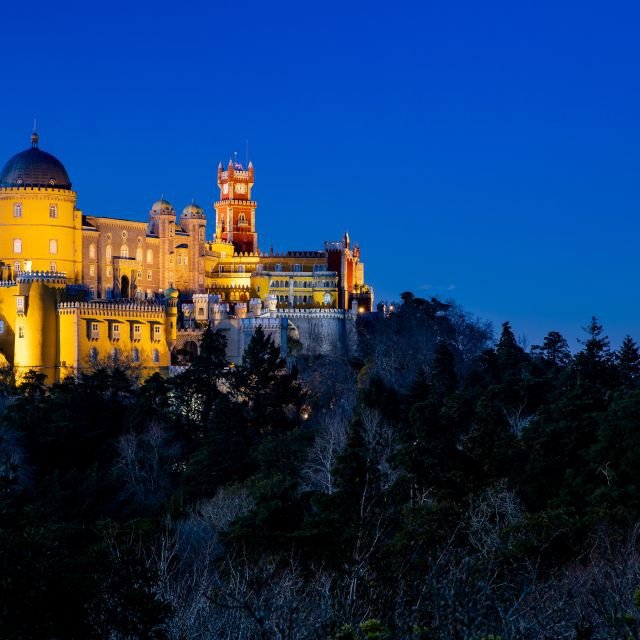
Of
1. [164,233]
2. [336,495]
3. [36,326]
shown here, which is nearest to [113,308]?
[36,326]

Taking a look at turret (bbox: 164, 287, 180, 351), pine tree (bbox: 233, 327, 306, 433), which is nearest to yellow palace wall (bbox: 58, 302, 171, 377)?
turret (bbox: 164, 287, 180, 351)

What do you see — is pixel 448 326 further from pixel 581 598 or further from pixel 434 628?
pixel 434 628

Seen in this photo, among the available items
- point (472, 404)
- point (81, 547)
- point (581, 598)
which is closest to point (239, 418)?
point (472, 404)

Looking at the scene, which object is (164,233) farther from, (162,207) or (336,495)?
(336,495)

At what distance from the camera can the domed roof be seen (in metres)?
71.9

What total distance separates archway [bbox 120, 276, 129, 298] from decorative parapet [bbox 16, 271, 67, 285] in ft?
20.6

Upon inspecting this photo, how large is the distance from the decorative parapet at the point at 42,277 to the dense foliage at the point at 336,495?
17.7 feet

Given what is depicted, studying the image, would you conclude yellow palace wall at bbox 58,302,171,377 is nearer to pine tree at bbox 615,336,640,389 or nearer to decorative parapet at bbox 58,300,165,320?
decorative parapet at bbox 58,300,165,320

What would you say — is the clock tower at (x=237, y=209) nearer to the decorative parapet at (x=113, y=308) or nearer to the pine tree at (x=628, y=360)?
the decorative parapet at (x=113, y=308)

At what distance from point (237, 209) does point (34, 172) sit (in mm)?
19415

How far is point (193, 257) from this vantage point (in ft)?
260

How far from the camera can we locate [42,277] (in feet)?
225

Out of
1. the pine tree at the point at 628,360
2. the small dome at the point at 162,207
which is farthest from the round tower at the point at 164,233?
the pine tree at the point at 628,360

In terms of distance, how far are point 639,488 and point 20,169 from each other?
47272mm
